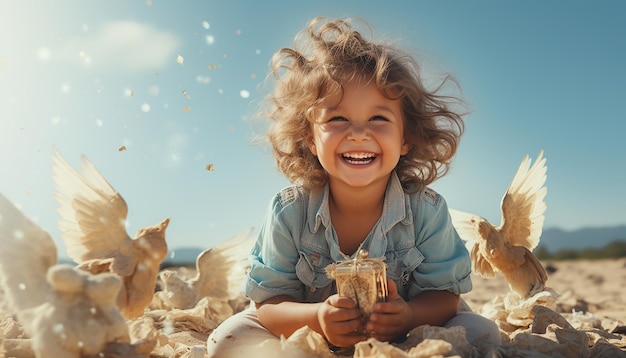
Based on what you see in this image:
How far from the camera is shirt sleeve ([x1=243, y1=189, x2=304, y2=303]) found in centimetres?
291

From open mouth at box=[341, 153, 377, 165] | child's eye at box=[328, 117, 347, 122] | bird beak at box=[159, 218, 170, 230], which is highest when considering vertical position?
child's eye at box=[328, 117, 347, 122]

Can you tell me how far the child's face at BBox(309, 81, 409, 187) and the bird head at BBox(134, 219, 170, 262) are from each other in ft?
3.48

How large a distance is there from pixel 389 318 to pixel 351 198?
79cm

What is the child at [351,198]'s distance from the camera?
276cm

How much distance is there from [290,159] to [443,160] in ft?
2.73

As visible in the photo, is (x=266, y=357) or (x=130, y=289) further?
(x=130, y=289)

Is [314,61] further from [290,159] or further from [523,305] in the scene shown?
[523,305]

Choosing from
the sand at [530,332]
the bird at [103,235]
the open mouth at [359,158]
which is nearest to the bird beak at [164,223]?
the bird at [103,235]

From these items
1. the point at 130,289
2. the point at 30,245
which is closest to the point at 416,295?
the point at 130,289

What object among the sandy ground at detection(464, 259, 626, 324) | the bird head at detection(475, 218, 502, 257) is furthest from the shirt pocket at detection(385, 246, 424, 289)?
the sandy ground at detection(464, 259, 626, 324)

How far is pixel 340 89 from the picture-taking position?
2820mm

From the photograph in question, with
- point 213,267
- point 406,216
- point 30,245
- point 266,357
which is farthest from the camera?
point 213,267

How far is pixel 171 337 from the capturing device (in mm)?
3488

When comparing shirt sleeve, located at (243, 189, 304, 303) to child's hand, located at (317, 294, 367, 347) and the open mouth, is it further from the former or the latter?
child's hand, located at (317, 294, 367, 347)
